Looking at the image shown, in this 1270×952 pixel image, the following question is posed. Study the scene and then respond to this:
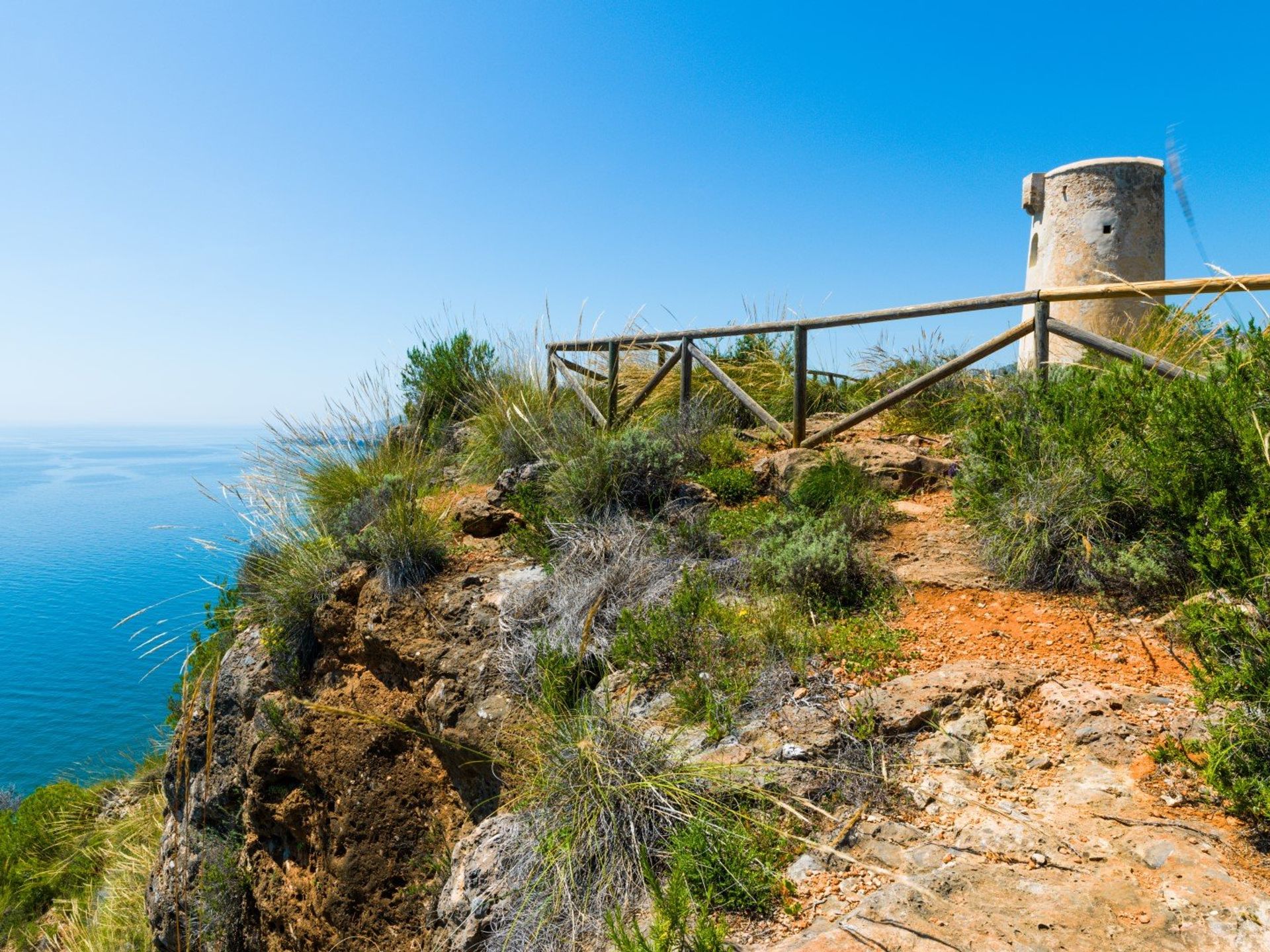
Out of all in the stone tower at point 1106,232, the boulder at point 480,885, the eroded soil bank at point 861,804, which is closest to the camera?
the eroded soil bank at point 861,804

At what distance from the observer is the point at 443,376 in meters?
10.5

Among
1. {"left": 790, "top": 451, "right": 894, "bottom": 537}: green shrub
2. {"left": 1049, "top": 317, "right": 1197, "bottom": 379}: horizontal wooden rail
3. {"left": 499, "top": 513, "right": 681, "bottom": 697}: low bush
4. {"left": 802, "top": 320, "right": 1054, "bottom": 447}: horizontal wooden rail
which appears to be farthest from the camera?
{"left": 802, "top": 320, "right": 1054, "bottom": 447}: horizontal wooden rail

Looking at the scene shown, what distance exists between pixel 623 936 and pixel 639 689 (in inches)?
62.0

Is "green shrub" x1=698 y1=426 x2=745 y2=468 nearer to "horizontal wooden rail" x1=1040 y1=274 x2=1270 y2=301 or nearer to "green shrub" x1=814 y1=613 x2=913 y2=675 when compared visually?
"horizontal wooden rail" x1=1040 y1=274 x2=1270 y2=301

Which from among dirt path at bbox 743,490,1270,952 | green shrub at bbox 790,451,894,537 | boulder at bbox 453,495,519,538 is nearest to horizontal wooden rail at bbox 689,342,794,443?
green shrub at bbox 790,451,894,537

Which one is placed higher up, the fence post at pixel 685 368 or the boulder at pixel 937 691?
the fence post at pixel 685 368

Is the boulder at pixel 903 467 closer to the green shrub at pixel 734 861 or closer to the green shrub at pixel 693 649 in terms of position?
the green shrub at pixel 693 649

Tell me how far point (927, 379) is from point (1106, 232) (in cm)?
625

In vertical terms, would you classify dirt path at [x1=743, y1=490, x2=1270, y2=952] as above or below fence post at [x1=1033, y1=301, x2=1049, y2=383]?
below

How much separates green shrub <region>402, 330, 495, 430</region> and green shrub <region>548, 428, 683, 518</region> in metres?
4.71

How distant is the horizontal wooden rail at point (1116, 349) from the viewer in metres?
4.57

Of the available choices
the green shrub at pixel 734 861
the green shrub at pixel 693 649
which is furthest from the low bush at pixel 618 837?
the green shrub at pixel 693 649

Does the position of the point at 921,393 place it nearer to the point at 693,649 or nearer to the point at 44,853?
the point at 693,649

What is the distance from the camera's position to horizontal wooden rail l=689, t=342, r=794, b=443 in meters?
7.02
